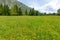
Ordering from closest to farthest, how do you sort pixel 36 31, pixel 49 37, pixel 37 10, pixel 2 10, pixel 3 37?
1. pixel 3 37
2. pixel 49 37
3. pixel 36 31
4. pixel 2 10
5. pixel 37 10

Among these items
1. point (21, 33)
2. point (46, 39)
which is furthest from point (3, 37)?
point (46, 39)

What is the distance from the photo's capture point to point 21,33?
18422mm

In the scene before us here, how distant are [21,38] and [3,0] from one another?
46598 mm

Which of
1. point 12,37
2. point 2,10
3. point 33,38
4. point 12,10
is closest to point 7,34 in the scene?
point 12,37

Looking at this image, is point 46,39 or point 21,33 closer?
point 46,39

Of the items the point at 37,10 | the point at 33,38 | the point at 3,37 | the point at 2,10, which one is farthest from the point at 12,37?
the point at 37,10

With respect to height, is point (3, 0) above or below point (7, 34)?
above

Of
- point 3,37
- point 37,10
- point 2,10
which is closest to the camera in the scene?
point 3,37

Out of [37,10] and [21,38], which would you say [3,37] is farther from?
[37,10]

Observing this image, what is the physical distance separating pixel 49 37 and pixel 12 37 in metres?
3.97

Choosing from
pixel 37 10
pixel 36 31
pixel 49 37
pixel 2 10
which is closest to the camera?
pixel 49 37

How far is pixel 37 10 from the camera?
202ft

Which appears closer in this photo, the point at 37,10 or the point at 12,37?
the point at 12,37

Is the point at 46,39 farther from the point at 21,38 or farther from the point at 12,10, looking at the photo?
the point at 12,10
